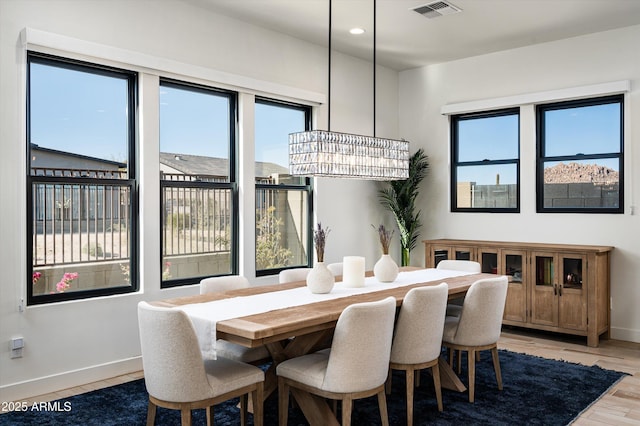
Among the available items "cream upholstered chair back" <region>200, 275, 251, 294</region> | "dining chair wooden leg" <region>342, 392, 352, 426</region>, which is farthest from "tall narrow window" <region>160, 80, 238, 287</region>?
"dining chair wooden leg" <region>342, 392, 352, 426</region>

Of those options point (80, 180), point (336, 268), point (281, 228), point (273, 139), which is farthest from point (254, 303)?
point (273, 139)

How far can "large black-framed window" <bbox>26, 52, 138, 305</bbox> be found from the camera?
12.7 feet

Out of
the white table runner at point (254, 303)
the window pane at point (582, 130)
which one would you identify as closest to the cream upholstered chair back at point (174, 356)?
the white table runner at point (254, 303)

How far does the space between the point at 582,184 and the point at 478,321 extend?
2752 mm

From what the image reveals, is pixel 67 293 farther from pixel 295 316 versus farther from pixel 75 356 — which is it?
pixel 295 316

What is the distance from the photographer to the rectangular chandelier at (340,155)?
3.61 metres

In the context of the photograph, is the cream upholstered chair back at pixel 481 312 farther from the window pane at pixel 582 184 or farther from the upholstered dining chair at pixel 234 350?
the window pane at pixel 582 184

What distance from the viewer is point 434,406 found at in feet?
11.5

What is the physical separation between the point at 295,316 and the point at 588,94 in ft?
13.6

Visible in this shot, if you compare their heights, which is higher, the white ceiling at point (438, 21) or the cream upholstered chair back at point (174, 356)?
the white ceiling at point (438, 21)

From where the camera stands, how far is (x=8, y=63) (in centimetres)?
363

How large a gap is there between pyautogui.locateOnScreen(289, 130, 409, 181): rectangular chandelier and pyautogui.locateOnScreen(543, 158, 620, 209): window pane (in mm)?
2490

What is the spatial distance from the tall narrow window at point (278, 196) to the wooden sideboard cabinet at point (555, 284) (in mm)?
1871

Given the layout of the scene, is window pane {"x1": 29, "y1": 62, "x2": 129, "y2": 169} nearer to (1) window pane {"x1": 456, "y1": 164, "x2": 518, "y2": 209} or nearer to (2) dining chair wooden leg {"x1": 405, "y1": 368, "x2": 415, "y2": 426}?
(2) dining chair wooden leg {"x1": 405, "y1": 368, "x2": 415, "y2": 426}
